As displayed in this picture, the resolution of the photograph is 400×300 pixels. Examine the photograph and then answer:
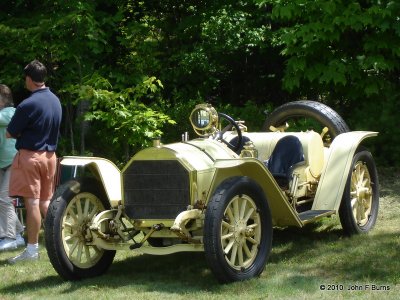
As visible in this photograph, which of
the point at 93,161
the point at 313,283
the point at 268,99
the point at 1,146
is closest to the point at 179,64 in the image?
the point at 268,99

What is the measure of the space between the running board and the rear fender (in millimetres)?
135

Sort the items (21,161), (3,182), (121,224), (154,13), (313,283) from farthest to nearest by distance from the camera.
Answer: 1. (154,13)
2. (3,182)
3. (21,161)
4. (121,224)
5. (313,283)

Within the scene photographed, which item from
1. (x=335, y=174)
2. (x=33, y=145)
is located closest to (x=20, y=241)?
(x=33, y=145)

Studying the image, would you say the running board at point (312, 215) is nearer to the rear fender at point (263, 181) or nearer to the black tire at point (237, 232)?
the rear fender at point (263, 181)

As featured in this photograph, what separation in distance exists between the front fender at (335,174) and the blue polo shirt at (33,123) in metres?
2.63

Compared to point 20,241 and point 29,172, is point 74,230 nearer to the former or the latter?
point 29,172

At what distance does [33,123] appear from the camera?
747 centimetres

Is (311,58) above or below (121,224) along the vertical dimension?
above

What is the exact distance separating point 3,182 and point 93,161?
178 centimetres

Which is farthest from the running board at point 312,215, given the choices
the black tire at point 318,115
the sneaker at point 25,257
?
the sneaker at point 25,257

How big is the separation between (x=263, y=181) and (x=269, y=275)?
2.64 ft

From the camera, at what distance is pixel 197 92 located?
13.9 meters

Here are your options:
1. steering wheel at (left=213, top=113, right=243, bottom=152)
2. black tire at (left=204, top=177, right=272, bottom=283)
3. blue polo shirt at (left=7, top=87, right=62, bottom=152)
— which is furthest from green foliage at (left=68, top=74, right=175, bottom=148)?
black tire at (left=204, top=177, right=272, bottom=283)

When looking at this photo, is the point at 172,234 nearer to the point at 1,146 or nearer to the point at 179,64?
the point at 1,146
